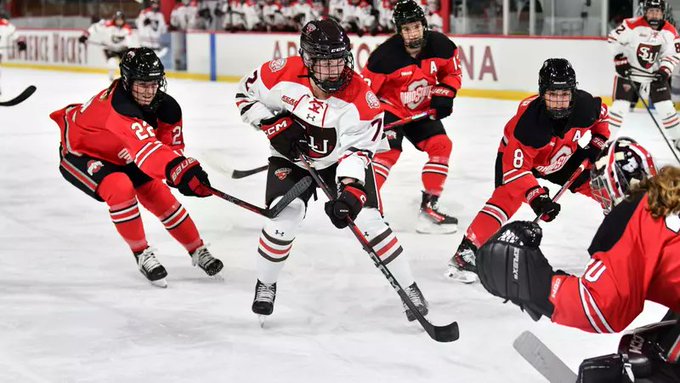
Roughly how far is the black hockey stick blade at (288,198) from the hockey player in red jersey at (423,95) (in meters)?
1.51

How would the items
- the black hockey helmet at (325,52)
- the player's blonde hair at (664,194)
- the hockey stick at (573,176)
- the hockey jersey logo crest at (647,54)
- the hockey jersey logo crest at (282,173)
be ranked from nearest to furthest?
the player's blonde hair at (664,194) → the black hockey helmet at (325,52) → the hockey jersey logo crest at (282,173) → the hockey stick at (573,176) → the hockey jersey logo crest at (647,54)

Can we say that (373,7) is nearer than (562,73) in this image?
No

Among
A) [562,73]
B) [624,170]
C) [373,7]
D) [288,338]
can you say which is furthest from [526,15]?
[624,170]

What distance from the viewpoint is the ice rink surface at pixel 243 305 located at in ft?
9.98

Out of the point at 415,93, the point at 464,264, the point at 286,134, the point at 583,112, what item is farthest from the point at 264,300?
the point at 415,93

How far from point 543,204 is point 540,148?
11.0 inches

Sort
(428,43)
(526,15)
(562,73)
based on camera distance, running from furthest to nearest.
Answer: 1. (526,15)
2. (428,43)
3. (562,73)

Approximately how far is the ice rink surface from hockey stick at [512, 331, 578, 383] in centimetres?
77

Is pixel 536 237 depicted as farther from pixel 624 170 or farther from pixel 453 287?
pixel 453 287

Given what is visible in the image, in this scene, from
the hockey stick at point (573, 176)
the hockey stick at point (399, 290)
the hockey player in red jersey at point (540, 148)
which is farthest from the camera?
the hockey stick at point (573, 176)

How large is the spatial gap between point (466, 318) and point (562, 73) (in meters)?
0.93

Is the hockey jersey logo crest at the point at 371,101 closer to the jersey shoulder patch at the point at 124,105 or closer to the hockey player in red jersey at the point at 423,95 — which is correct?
the jersey shoulder patch at the point at 124,105

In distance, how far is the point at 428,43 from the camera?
498cm

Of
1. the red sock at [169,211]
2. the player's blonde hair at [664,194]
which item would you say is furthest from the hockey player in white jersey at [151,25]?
the player's blonde hair at [664,194]
